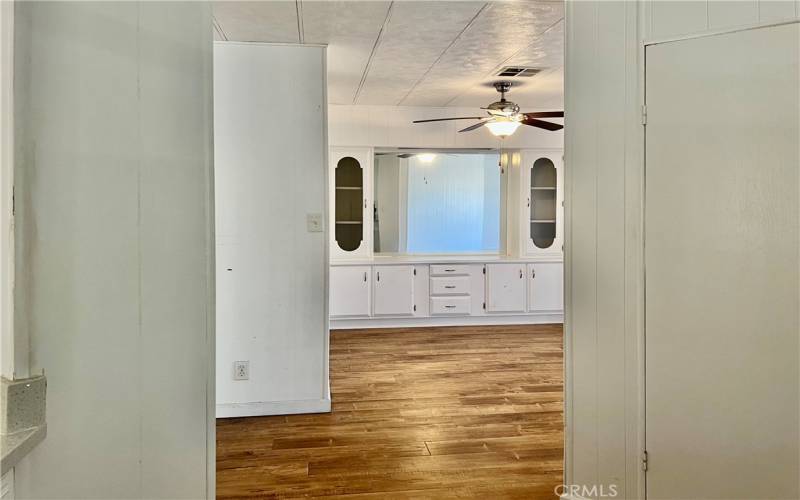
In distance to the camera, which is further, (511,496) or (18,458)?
(511,496)

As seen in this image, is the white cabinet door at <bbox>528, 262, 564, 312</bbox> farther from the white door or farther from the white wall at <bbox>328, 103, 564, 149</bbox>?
the white door

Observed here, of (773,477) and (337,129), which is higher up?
(337,129)

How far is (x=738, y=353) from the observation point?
1.84 m

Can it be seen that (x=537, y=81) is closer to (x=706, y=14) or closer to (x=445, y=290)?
(x=445, y=290)

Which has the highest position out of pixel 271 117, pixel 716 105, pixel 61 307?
pixel 271 117

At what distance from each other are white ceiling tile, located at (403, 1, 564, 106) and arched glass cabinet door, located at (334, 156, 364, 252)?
116cm

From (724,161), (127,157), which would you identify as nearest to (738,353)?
(724,161)

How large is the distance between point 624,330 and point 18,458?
77.3 inches

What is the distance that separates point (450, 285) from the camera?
587 cm

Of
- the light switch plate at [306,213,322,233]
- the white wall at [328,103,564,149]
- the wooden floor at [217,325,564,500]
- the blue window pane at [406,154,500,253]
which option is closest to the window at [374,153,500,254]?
the blue window pane at [406,154,500,253]

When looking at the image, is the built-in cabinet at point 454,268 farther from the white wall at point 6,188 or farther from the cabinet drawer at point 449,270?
the white wall at point 6,188

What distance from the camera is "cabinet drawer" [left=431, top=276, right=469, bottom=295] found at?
585 cm

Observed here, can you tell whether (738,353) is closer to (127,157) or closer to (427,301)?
(127,157)

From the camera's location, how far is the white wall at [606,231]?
200 cm
